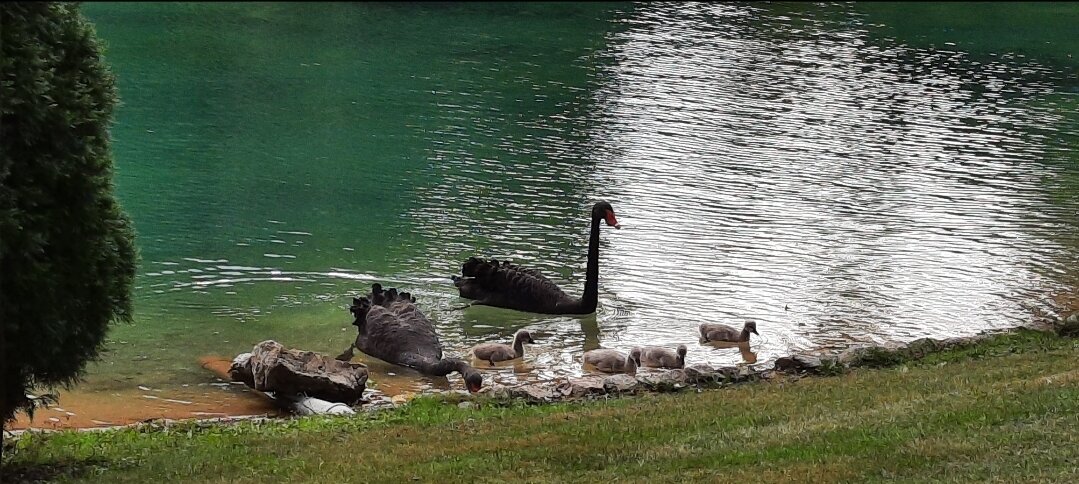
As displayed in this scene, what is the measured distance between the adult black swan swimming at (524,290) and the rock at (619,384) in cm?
280

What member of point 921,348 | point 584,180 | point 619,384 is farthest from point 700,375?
point 584,180

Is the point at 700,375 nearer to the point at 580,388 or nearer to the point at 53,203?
the point at 580,388

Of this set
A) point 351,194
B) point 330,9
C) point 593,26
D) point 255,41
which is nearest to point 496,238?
point 351,194

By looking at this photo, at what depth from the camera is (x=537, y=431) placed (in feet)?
28.9

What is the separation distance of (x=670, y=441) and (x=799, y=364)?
397 centimetres

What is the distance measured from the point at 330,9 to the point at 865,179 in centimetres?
2424

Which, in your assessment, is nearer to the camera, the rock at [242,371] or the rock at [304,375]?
the rock at [304,375]

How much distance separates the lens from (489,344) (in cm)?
1284

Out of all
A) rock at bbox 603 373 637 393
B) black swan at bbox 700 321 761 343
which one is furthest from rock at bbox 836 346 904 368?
rock at bbox 603 373 637 393

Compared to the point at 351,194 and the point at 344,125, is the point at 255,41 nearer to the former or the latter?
the point at 344,125

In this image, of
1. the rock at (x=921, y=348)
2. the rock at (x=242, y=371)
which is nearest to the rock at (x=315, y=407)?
the rock at (x=242, y=371)

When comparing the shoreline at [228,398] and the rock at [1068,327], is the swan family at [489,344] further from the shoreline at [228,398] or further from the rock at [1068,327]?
the rock at [1068,327]

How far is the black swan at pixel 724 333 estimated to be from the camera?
13.3 m

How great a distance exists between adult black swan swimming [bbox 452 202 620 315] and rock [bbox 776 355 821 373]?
2677 millimetres
